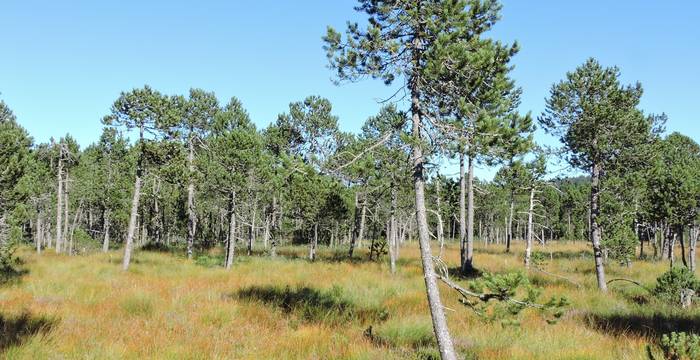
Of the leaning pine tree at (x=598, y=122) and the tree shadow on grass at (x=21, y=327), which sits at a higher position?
the leaning pine tree at (x=598, y=122)

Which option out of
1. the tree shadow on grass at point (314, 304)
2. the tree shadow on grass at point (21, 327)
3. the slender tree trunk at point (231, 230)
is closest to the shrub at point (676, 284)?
the tree shadow on grass at point (314, 304)

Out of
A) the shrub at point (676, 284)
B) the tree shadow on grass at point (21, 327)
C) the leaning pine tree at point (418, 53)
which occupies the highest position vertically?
the leaning pine tree at point (418, 53)

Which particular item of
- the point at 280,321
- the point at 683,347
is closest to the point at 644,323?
the point at 683,347

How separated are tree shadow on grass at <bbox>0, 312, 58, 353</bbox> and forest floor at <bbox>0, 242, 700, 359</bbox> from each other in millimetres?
25

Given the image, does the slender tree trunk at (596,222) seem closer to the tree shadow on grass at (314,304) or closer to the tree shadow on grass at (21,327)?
the tree shadow on grass at (314,304)

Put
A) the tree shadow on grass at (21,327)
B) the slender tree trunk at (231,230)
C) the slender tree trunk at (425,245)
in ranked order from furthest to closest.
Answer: the slender tree trunk at (231,230) → the tree shadow on grass at (21,327) → the slender tree trunk at (425,245)

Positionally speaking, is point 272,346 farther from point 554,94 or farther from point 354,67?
point 554,94

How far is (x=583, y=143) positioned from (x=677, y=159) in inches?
914

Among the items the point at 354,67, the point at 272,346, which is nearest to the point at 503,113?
the point at 354,67

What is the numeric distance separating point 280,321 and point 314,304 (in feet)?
6.23

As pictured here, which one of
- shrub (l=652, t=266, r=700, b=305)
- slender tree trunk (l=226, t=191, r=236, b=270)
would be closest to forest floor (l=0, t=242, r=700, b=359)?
shrub (l=652, t=266, r=700, b=305)

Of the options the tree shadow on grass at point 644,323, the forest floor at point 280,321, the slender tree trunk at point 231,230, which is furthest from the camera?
the slender tree trunk at point 231,230

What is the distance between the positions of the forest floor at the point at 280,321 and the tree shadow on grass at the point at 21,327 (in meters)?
0.03

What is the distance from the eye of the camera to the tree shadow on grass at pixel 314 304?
11.4m
